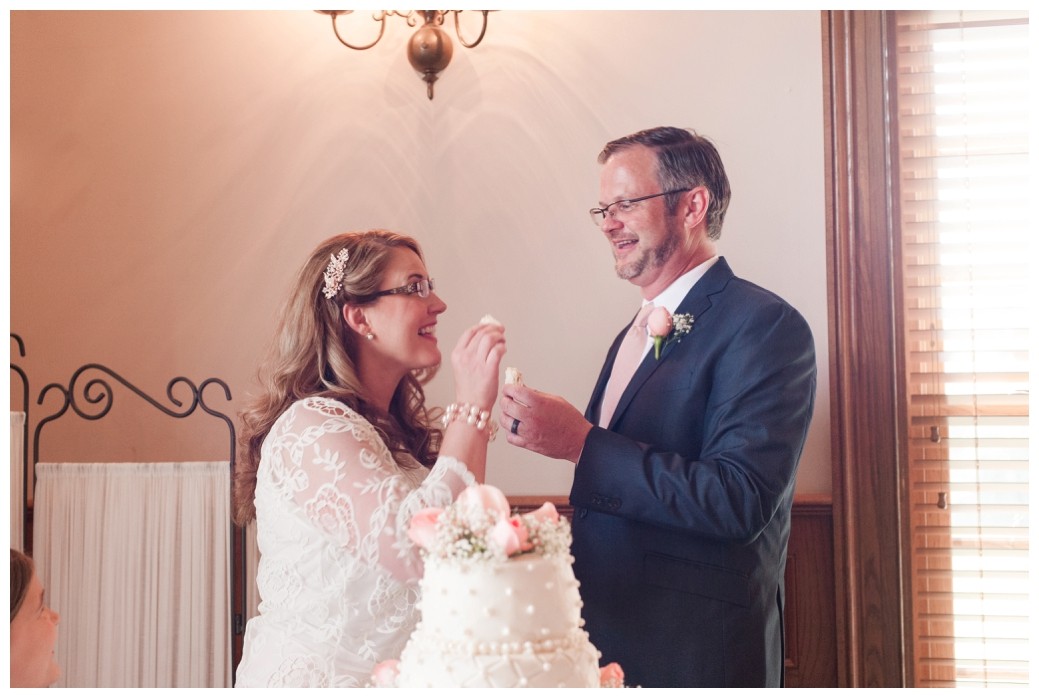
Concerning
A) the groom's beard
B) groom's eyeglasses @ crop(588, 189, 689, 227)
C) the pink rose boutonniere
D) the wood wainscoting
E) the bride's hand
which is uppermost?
groom's eyeglasses @ crop(588, 189, 689, 227)

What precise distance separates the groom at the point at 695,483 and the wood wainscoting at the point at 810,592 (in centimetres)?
41

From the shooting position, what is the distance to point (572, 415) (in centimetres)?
234

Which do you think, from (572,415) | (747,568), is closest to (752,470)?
(747,568)

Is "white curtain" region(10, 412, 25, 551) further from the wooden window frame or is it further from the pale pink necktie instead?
the wooden window frame

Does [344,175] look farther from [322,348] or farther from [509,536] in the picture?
[509,536]

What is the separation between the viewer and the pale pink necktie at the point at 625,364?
2.61 meters

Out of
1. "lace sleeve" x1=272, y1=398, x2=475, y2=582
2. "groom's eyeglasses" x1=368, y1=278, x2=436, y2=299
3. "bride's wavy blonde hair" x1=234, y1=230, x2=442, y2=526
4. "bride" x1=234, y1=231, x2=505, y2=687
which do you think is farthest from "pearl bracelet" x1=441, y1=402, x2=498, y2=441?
"groom's eyeglasses" x1=368, y1=278, x2=436, y2=299

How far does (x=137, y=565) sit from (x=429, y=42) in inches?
68.9

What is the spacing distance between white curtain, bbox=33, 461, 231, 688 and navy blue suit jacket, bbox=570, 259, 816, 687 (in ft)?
3.58

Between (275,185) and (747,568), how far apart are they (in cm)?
182

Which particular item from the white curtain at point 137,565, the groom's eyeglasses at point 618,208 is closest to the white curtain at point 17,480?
the white curtain at point 137,565

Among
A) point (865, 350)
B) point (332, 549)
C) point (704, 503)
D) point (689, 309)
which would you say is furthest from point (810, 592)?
point (332, 549)

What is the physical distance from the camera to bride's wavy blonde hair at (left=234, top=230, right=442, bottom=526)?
89.0 inches

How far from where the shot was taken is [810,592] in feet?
9.28
